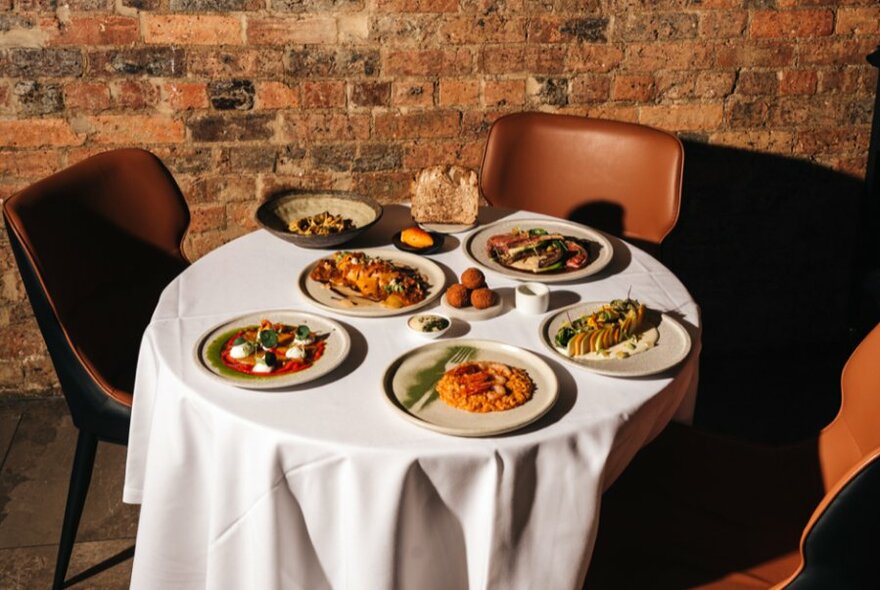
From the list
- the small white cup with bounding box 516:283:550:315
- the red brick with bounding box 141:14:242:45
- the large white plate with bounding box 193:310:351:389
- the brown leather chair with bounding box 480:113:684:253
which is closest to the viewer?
the large white plate with bounding box 193:310:351:389

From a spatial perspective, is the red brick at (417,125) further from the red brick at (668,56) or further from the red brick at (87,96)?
the red brick at (87,96)

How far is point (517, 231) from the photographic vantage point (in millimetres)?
2305

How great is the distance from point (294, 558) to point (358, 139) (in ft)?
5.80

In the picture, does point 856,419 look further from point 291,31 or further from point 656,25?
point 291,31

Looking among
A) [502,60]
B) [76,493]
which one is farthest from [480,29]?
[76,493]

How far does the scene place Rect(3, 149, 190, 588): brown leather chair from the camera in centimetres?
214

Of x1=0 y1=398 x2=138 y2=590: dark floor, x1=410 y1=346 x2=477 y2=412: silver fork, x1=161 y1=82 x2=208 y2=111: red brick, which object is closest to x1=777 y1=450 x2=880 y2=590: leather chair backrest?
x1=410 y1=346 x2=477 y2=412: silver fork

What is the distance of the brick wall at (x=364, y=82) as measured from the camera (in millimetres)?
2842

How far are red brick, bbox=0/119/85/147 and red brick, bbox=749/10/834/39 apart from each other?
227 centimetres

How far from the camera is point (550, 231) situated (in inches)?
93.4

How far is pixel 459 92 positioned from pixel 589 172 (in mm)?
557

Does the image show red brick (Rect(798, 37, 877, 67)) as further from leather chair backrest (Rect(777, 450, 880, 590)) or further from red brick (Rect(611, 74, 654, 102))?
leather chair backrest (Rect(777, 450, 880, 590))

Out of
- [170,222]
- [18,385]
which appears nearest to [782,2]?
[170,222]

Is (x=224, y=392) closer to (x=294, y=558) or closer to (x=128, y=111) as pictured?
(x=294, y=558)
